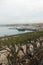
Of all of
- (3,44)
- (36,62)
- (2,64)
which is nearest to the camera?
(2,64)

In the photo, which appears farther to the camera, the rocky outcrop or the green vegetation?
the green vegetation

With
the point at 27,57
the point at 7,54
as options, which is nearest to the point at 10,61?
the point at 7,54

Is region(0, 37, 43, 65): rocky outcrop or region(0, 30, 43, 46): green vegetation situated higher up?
region(0, 30, 43, 46): green vegetation

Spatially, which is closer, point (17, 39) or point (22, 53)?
point (22, 53)

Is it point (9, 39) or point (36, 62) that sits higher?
point (9, 39)

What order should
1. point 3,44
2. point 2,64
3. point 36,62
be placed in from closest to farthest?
point 2,64 → point 3,44 → point 36,62

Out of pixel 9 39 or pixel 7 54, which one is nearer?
pixel 7 54

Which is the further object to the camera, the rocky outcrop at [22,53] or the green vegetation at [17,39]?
the green vegetation at [17,39]

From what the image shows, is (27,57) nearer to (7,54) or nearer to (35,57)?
(35,57)

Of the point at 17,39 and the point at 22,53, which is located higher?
the point at 17,39

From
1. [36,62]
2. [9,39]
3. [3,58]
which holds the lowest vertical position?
[36,62]

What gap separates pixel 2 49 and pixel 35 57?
1679 mm

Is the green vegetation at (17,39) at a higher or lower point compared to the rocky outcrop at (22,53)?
higher

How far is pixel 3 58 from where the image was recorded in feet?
25.7
